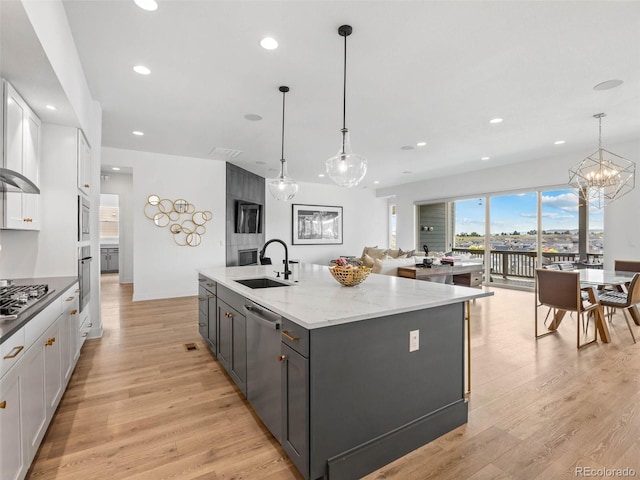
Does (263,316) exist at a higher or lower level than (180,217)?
lower

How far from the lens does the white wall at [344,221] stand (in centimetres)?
922

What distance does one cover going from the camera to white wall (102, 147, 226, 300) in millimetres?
5973

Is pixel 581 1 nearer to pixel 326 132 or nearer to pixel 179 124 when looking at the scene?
pixel 326 132

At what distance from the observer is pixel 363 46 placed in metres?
2.68

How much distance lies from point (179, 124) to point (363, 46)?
303cm

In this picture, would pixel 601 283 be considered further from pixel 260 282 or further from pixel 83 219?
pixel 83 219

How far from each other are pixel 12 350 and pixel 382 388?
1.74 metres

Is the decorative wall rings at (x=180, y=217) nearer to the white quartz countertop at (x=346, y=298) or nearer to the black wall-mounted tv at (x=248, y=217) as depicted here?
the black wall-mounted tv at (x=248, y=217)

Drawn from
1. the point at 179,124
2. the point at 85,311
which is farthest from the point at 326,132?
the point at 85,311

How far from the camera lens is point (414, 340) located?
6.08 feet

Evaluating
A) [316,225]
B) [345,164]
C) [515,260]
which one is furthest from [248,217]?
[515,260]

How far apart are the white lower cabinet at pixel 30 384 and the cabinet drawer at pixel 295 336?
117 cm

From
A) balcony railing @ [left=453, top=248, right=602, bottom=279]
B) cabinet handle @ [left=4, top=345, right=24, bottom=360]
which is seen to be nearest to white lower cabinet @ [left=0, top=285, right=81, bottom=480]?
cabinet handle @ [left=4, top=345, right=24, bottom=360]

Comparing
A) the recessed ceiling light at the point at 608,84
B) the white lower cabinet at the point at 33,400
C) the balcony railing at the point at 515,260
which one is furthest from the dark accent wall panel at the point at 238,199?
the recessed ceiling light at the point at 608,84
